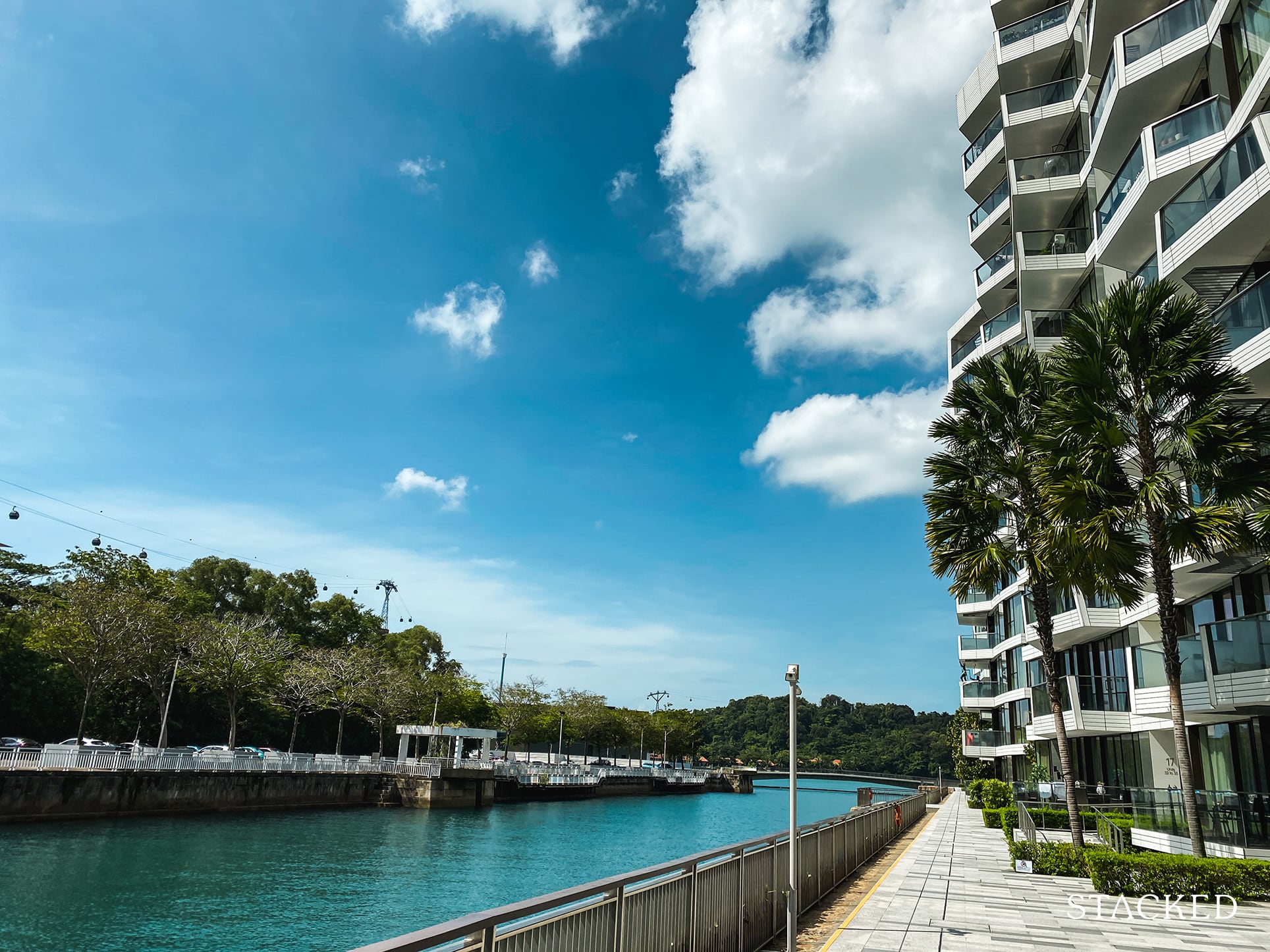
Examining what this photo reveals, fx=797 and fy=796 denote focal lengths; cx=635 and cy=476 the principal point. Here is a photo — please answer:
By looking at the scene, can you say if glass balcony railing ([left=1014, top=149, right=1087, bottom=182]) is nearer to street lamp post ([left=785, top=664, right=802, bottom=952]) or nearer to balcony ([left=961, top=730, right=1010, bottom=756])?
balcony ([left=961, top=730, right=1010, bottom=756])

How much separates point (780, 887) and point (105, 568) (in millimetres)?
58451

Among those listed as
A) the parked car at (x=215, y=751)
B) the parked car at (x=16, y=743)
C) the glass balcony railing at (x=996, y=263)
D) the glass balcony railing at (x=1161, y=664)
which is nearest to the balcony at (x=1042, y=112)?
the glass balcony railing at (x=996, y=263)

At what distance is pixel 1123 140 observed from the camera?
27.2m

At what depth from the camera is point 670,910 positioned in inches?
302

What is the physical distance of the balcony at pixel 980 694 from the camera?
49.8 m

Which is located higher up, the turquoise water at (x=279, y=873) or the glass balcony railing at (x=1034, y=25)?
the glass balcony railing at (x=1034, y=25)

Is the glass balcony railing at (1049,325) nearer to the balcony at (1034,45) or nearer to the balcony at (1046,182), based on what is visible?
the balcony at (1046,182)

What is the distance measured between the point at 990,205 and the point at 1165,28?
18486 millimetres

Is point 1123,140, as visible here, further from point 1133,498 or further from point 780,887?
point 780,887

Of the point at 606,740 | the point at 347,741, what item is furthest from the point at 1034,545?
the point at 606,740

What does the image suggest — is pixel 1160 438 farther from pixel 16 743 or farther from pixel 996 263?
pixel 16 743

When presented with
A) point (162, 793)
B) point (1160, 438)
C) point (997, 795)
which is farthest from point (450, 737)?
point (1160, 438)

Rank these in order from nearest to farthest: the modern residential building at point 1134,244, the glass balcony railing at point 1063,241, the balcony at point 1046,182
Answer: the modern residential building at point 1134,244
the glass balcony railing at point 1063,241
the balcony at point 1046,182

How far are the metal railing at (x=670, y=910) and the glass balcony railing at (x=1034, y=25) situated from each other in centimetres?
3653
